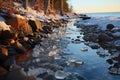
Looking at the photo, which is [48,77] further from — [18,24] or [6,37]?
[18,24]

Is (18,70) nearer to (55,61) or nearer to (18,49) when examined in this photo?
(55,61)

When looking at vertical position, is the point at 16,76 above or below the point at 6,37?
below

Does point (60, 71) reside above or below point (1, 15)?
below

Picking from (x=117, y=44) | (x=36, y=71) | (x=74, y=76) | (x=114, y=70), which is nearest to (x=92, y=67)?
(x=114, y=70)

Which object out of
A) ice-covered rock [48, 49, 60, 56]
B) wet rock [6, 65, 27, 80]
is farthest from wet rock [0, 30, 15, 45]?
wet rock [6, 65, 27, 80]

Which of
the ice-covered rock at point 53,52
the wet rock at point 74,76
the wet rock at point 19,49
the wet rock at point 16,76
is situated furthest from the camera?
the wet rock at point 19,49

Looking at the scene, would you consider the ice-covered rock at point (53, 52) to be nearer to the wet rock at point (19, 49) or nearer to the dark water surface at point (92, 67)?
the dark water surface at point (92, 67)

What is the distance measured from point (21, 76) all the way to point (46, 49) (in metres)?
5.06

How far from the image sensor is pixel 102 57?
1012 centimetres

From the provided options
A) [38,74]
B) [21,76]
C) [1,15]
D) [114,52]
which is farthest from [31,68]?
[1,15]

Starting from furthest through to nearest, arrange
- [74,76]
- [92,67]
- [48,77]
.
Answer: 1. [92,67]
2. [74,76]
3. [48,77]

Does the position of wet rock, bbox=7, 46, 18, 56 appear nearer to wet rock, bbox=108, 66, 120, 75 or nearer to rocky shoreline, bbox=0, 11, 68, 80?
rocky shoreline, bbox=0, 11, 68, 80

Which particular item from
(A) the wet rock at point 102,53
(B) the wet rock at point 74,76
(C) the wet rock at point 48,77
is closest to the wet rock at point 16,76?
(C) the wet rock at point 48,77

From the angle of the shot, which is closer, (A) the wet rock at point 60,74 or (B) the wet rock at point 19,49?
(A) the wet rock at point 60,74
